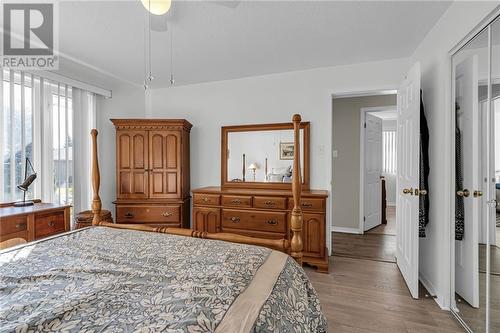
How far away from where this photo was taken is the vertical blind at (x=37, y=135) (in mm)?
2545

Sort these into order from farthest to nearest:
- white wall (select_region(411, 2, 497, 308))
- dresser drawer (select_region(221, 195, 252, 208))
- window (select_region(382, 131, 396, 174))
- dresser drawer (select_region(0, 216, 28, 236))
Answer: window (select_region(382, 131, 396, 174)) < dresser drawer (select_region(221, 195, 252, 208)) < dresser drawer (select_region(0, 216, 28, 236)) < white wall (select_region(411, 2, 497, 308))

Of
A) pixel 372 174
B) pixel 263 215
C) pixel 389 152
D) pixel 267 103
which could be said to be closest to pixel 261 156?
pixel 267 103

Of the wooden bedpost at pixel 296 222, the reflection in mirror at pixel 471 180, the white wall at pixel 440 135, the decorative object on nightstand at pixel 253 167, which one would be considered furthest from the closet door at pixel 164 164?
the reflection in mirror at pixel 471 180

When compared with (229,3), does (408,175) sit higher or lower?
lower

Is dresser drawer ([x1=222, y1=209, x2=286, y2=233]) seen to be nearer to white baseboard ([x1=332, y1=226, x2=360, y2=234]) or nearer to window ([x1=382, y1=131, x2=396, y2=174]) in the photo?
white baseboard ([x1=332, y1=226, x2=360, y2=234])

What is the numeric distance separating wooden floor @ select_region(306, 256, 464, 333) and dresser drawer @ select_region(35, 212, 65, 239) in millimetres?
2565

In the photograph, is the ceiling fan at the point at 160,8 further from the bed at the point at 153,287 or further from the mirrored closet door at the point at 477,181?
the mirrored closet door at the point at 477,181

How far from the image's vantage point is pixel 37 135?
110 inches

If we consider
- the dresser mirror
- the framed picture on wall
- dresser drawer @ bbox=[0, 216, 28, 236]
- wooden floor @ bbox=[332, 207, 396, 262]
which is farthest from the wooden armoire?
wooden floor @ bbox=[332, 207, 396, 262]

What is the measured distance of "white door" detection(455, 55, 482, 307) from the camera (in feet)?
5.80

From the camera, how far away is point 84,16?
2.05m

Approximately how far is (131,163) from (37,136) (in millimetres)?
1019

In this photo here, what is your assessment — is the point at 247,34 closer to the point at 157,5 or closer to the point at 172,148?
the point at 157,5

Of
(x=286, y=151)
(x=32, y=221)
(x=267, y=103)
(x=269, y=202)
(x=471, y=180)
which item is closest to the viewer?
(x=471, y=180)
